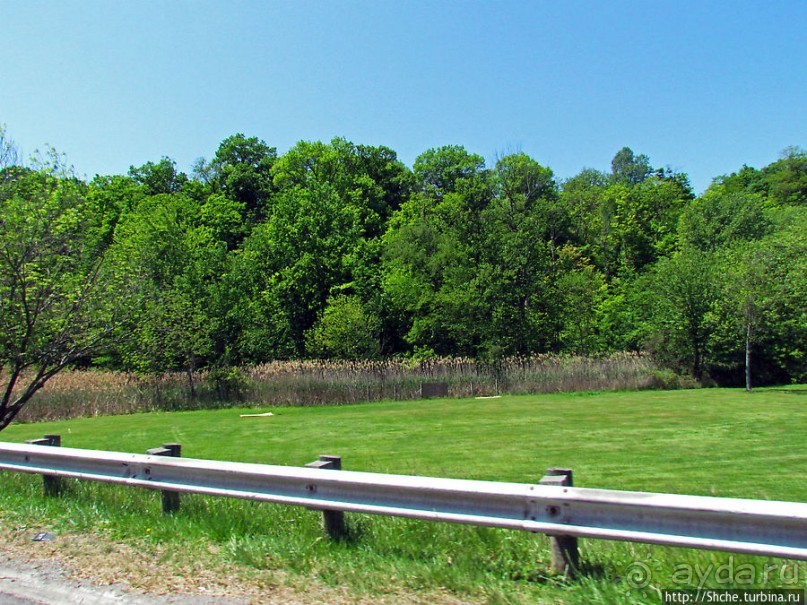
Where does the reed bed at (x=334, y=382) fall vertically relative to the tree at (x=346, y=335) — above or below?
below

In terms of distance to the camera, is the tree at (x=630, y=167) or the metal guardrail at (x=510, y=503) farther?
the tree at (x=630, y=167)

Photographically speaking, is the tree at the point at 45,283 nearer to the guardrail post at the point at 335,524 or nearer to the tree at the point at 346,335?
the guardrail post at the point at 335,524

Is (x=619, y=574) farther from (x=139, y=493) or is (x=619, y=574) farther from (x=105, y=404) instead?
(x=105, y=404)

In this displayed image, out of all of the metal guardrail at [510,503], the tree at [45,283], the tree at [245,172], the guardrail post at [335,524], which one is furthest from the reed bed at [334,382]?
the tree at [245,172]

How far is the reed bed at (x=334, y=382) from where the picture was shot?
111 ft

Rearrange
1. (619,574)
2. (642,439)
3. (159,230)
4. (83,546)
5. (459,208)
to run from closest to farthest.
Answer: (619,574), (83,546), (642,439), (159,230), (459,208)

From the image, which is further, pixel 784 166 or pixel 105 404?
pixel 784 166

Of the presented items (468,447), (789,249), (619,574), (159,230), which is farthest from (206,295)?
(619,574)

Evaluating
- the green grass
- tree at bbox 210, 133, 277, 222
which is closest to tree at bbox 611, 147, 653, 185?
A: tree at bbox 210, 133, 277, 222

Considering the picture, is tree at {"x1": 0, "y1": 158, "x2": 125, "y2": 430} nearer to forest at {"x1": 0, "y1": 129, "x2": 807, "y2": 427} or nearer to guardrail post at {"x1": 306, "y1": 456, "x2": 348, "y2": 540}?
guardrail post at {"x1": 306, "y1": 456, "x2": 348, "y2": 540}

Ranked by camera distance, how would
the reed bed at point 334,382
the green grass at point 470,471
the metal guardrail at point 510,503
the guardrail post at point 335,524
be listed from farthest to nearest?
the reed bed at point 334,382
the guardrail post at point 335,524
the green grass at point 470,471
the metal guardrail at point 510,503

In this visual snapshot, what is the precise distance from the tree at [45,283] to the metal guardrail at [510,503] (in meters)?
7.07

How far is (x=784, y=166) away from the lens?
72.6m

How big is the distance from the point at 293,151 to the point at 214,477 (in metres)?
64.0
